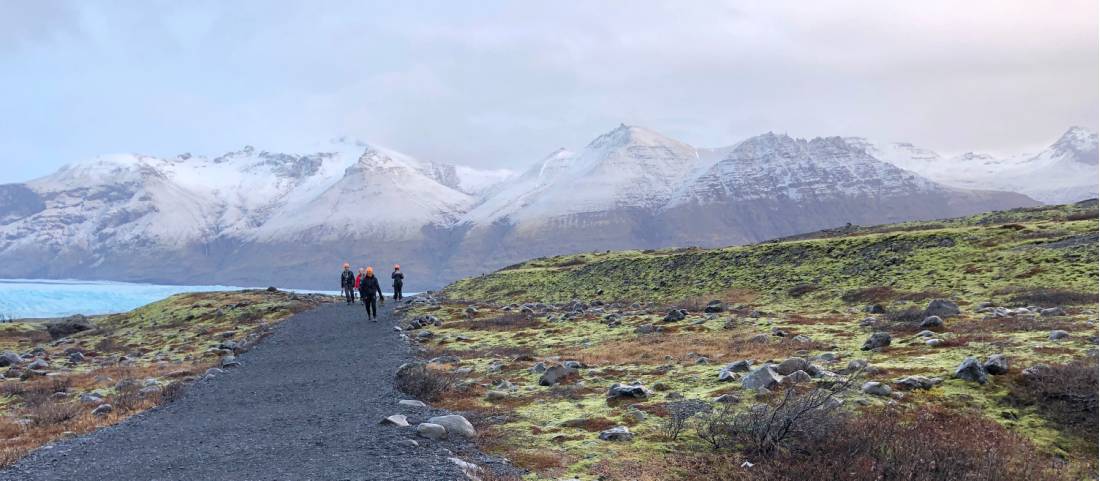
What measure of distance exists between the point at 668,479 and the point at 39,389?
25181 millimetres

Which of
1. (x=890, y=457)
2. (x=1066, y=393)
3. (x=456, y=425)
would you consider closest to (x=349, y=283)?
(x=456, y=425)

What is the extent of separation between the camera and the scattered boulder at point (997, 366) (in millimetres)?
15883

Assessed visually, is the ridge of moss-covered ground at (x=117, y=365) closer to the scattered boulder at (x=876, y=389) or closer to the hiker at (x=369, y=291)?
the hiker at (x=369, y=291)

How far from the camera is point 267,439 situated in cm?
1545

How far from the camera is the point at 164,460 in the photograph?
14406mm

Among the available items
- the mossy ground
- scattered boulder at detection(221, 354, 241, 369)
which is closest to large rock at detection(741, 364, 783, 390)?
the mossy ground

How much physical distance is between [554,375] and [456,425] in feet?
20.0

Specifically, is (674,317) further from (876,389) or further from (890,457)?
(890,457)

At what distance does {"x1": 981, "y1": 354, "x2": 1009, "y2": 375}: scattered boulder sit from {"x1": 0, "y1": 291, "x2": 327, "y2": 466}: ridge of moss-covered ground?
20608mm

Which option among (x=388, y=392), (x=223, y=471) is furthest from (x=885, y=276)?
(x=223, y=471)

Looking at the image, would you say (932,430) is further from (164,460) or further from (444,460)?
(164,460)

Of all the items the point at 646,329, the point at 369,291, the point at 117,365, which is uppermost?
the point at 369,291

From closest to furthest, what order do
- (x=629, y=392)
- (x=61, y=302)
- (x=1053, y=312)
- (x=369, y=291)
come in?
(x=629, y=392) < (x=1053, y=312) < (x=369, y=291) < (x=61, y=302)

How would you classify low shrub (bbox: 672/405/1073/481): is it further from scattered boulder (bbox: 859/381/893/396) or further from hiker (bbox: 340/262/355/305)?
hiker (bbox: 340/262/355/305)
